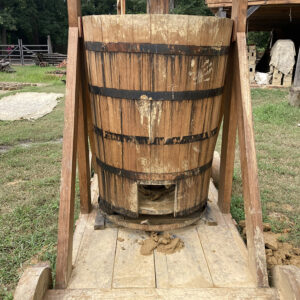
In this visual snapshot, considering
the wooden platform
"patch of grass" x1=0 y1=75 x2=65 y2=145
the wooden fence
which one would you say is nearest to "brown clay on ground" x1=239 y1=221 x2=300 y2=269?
the wooden platform

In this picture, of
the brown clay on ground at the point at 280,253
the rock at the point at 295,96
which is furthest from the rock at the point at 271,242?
the rock at the point at 295,96

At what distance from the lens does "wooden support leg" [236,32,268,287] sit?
1.84 meters

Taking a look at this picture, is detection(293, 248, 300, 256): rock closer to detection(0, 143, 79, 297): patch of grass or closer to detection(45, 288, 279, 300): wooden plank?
detection(45, 288, 279, 300): wooden plank

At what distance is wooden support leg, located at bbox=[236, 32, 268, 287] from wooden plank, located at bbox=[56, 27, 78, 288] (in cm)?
107

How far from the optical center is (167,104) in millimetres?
1932

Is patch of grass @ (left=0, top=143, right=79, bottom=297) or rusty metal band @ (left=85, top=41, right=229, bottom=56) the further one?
patch of grass @ (left=0, top=143, right=79, bottom=297)

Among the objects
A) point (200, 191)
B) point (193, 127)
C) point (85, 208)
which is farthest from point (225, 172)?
point (85, 208)

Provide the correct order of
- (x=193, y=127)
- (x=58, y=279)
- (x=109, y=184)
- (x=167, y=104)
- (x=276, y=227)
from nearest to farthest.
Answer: (x=58, y=279), (x=167, y=104), (x=193, y=127), (x=109, y=184), (x=276, y=227)

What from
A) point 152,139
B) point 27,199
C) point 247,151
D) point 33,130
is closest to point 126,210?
point 152,139

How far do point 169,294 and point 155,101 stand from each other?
1135 millimetres

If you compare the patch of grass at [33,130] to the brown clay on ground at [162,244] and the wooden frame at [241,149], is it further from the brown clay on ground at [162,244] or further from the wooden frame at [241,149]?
the brown clay on ground at [162,244]

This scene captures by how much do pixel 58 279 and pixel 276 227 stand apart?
206cm

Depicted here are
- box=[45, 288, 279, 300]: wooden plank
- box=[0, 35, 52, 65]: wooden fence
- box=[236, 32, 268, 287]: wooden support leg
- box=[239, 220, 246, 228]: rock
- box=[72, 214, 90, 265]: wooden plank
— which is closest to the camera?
box=[45, 288, 279, 300]: wooden plank

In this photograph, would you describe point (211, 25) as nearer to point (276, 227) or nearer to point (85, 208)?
point (85, 208)
